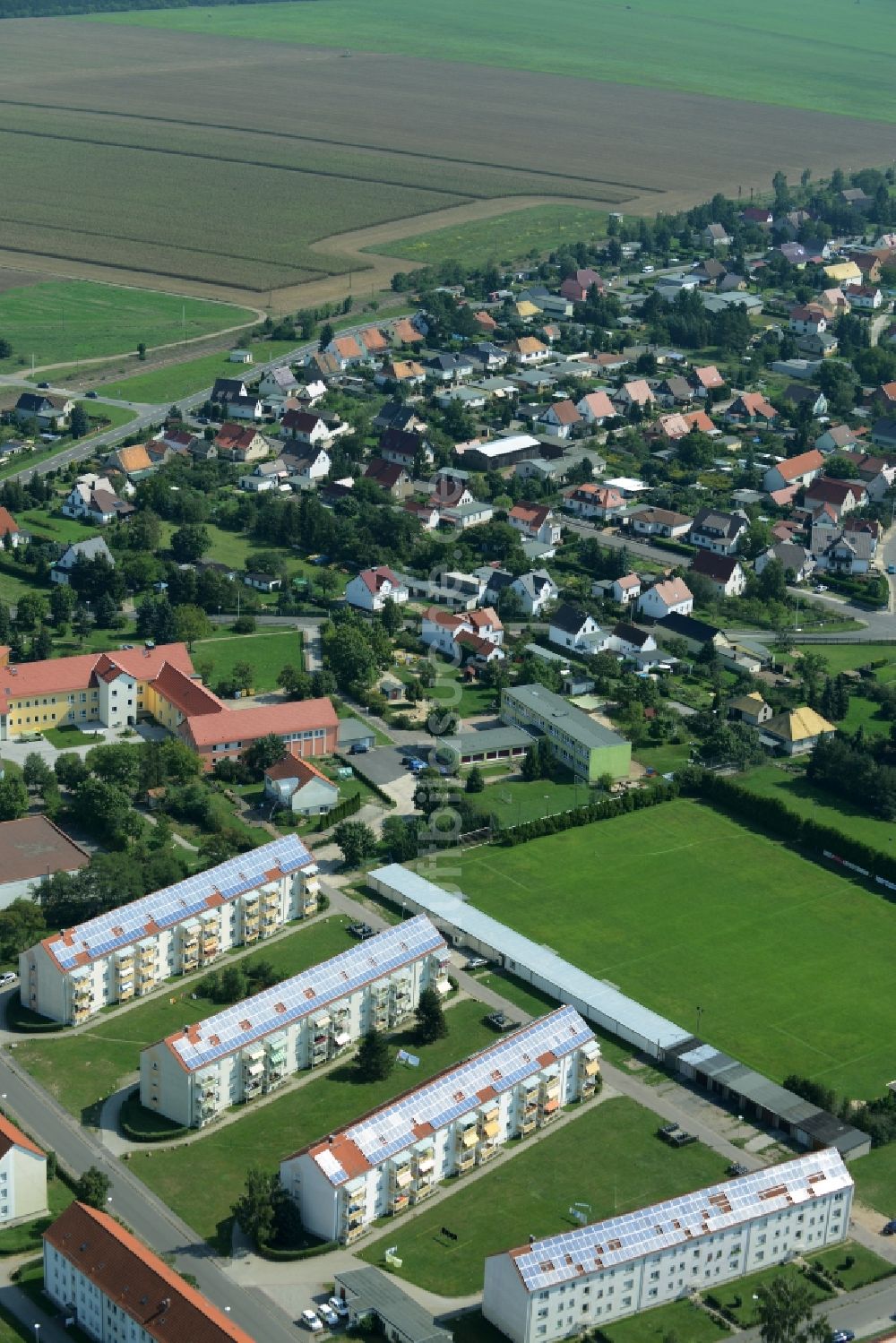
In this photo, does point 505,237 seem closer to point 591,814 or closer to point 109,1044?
point 591,814

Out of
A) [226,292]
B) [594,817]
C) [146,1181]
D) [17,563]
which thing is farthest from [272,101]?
[146,1181]

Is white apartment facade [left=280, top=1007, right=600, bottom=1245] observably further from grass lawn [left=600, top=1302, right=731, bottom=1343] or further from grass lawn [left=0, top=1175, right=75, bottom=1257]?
grass lawn [left=600, top=1302, right=731, bottom=1343]

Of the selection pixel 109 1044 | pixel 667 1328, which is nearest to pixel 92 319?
pixel 109 1044

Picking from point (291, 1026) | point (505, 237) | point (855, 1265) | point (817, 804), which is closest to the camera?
point (855, 1265)

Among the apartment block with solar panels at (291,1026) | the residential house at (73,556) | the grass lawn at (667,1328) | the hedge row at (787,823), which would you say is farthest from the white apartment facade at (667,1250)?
the residential house at (73,556)

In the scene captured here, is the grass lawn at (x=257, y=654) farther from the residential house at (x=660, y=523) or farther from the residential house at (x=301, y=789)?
the residential house at (x=660, y=523)

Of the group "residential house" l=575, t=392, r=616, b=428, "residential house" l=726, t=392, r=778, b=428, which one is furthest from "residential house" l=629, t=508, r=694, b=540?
"residential house" l=726, t=392, r=778, b=428
